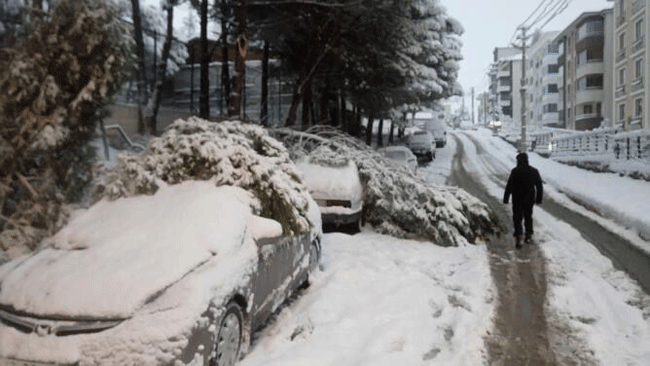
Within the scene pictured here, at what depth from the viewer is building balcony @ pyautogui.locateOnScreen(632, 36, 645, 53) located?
38531 mm

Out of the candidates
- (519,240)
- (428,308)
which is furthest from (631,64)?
(428,308)

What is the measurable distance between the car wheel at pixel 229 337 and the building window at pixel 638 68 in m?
43.0

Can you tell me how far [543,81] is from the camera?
80.2 metres

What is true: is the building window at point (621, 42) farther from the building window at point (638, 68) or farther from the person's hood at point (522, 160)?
the person's hood at point (522, 160)

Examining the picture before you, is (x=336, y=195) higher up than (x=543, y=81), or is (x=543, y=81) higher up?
(x=543, y=81)

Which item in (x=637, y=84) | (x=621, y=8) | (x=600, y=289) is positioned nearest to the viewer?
(x=600, y=289)

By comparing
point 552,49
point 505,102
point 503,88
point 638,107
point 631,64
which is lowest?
point 638,107

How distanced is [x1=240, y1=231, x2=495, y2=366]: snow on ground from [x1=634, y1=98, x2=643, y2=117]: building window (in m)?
37.5

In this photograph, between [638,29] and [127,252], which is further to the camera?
[638,29]

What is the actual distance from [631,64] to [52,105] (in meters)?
44.6

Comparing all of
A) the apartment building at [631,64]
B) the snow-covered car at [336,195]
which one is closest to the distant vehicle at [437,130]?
the apartment building at [631,64]

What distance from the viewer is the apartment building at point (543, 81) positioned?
7762cm

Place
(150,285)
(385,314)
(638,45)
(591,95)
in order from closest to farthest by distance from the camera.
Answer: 1. (150,285)
2. (385,314)
3. (638,45)
4. (591,95)

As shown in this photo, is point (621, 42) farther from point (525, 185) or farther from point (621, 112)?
point (525, 185)
